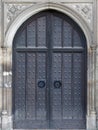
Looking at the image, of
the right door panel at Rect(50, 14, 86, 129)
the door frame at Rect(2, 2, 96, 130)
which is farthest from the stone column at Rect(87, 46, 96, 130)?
the right door panel at Rect(50, 14, 86, 129)

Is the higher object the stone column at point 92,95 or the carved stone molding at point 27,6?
the carved stone molding at point 27,6

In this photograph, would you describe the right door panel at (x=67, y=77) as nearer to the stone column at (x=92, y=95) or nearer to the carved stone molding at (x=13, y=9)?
the stone column at (x=92, y=95)

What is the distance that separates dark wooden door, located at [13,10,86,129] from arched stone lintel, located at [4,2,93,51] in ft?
0.58

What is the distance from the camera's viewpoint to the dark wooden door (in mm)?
7953

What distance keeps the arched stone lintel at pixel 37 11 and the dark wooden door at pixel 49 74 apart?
0.58 ft

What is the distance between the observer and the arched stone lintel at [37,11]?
772cm

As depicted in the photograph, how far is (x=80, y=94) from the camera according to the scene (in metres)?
8.02

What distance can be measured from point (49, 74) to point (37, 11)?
1.32 meters

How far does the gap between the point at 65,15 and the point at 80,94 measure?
1.67 metres

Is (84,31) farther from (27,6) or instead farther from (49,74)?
(27,6)

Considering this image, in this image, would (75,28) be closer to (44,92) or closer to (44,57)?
(44,57)

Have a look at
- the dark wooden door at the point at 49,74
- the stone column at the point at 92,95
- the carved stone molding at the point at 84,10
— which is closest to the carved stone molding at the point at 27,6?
the carved stone molding at the point at 84,10

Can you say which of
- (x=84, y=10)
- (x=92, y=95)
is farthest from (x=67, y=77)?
(x=84, y=10)

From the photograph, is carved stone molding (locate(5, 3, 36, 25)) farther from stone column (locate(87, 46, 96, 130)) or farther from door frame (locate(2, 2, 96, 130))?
stone column (locate(87, 46, 96, 130))
